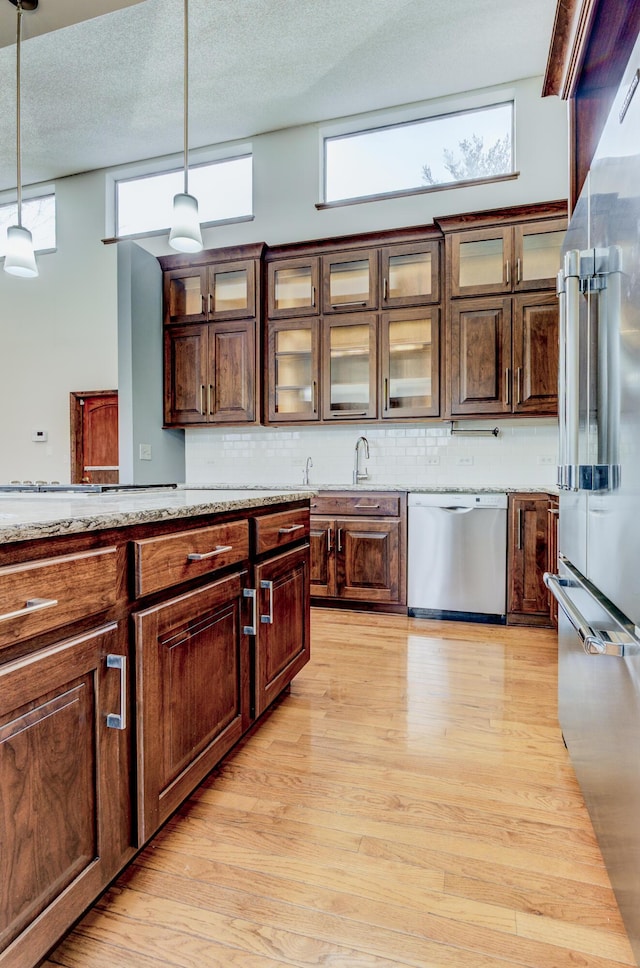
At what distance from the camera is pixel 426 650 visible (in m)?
2.87

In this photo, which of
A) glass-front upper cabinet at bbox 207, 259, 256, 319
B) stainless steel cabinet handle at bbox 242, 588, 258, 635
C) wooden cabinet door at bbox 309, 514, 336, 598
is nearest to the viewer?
stainless steel cabinet handle at bbox 242, 588, 258, 635

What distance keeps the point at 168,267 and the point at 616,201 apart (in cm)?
388

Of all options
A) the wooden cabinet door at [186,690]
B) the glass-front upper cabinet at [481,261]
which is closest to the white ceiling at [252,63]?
the glass-front upper cabinet at [481,261]

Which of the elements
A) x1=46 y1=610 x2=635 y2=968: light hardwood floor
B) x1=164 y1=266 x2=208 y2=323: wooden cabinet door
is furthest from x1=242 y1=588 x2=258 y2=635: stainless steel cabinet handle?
x1=164 y1=266 x2=208 y2=323: wooden cabinet door

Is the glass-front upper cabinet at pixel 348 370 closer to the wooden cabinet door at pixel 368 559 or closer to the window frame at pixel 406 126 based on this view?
the wooden cabinet door at pixel 368 559

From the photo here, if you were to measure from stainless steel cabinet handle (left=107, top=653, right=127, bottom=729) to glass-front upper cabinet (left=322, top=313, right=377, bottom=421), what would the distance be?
9.90ft

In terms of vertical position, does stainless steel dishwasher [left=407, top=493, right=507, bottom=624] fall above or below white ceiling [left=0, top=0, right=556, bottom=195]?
below

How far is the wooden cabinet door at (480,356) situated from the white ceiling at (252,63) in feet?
5.59

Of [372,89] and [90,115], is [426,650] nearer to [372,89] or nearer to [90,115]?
[372,89]

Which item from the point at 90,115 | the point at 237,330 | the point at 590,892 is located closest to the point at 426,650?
the point at 590,892

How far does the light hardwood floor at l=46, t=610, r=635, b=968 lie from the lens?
3.51 ft

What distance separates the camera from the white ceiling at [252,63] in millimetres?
3276

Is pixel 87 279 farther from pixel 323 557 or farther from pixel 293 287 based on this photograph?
pixel 323 557

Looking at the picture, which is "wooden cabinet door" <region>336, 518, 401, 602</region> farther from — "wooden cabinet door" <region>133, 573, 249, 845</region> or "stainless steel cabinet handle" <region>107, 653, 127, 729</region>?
"stainless steel cabinet handle" <region>107, 653, 127, 729</region>
